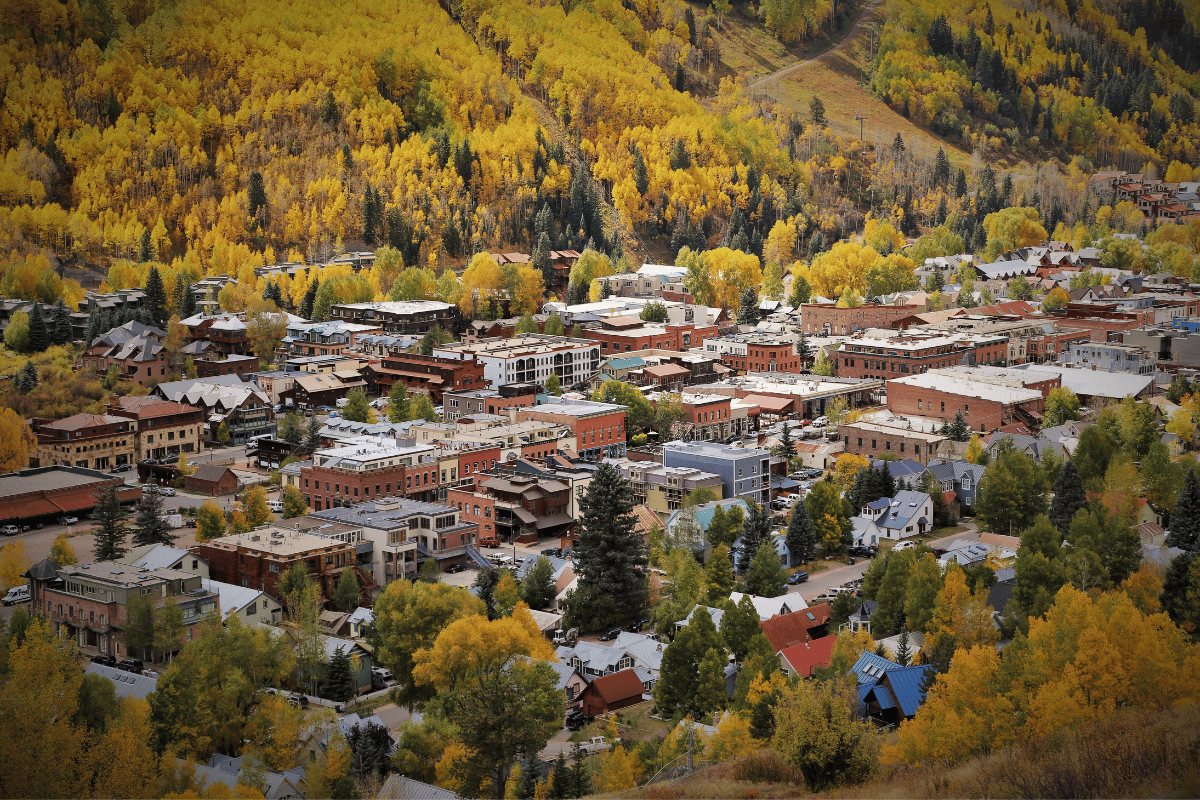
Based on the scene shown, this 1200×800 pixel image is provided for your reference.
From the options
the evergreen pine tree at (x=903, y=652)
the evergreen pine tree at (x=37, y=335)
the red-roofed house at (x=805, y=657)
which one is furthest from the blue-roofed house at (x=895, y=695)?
the evergreen pine tree at (x=37, y=335)

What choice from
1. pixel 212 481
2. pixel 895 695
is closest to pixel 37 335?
pixel 212 481

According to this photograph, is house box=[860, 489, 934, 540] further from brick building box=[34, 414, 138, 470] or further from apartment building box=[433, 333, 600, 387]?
brick building box=[34, 414, 138, 470]

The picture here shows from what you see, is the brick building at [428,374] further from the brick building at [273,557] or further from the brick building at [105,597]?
the brick building at [105,597]

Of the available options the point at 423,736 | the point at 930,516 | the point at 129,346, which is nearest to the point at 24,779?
the point at 423,736

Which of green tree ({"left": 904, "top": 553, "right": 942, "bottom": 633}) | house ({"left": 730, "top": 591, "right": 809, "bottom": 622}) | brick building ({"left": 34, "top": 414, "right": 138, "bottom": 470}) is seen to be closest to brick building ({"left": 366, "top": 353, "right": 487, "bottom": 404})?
brick building ({"left": 34, "top": 414, "right": 138, "bottom": 470})

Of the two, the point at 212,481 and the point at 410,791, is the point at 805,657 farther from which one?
the point at 212,481

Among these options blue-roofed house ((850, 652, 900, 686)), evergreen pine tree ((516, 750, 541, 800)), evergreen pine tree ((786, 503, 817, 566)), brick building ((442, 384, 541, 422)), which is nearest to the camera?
evergreen pine tree ((516, 750, 541, 800))
